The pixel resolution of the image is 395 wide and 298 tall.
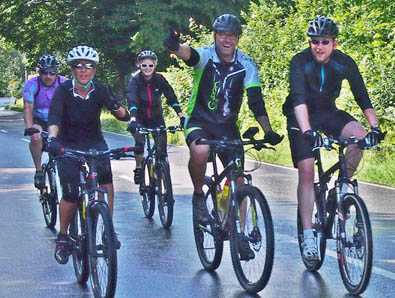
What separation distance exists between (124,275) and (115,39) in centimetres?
3826

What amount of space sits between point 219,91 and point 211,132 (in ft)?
1.11

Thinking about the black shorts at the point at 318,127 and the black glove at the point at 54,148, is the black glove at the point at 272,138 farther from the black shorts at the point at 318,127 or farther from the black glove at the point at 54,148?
the black glove at the point at 54,148

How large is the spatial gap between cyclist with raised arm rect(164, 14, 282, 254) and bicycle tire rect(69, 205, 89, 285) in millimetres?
1029

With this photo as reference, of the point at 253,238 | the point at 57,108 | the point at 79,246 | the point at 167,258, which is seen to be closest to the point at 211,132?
the point at 253,238

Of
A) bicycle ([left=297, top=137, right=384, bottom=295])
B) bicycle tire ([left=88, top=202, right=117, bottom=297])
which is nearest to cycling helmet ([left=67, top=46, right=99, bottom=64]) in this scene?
bicycle tire ([left=88, top=202, right=117, bottom=297])

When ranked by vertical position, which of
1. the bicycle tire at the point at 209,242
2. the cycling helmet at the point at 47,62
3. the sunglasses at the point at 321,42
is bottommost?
the bicycle tire at the point at 209,242

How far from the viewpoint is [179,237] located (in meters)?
10.4

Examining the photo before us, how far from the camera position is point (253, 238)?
7395 mm

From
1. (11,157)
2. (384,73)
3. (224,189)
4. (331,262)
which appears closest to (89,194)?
(224,189)

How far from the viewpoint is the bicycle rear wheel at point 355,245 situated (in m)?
7.02

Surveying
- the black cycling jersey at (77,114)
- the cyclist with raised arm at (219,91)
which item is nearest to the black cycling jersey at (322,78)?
the cyclist with raised arm at (219,91)

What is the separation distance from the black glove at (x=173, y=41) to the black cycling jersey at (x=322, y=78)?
90 centimetres

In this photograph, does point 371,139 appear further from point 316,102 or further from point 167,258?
point 167,258

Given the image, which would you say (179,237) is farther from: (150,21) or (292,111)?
(150,21)
